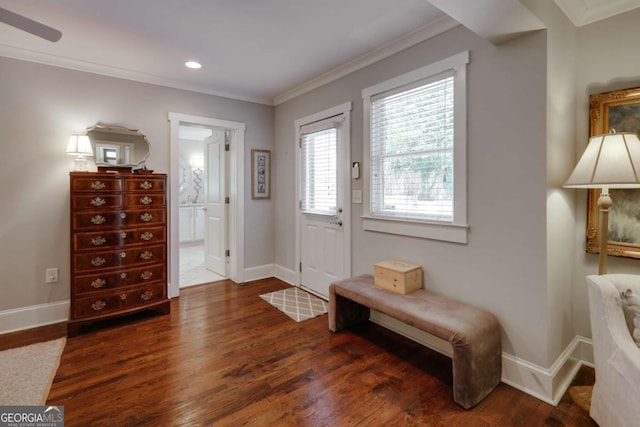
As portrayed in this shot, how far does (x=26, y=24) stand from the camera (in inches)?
62.9

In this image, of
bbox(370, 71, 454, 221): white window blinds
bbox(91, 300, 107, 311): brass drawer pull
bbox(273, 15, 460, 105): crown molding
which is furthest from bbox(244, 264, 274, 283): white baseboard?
bbox(273, 15, 460, 105): crown molding

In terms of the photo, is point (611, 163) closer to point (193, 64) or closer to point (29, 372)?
point (193, 64)

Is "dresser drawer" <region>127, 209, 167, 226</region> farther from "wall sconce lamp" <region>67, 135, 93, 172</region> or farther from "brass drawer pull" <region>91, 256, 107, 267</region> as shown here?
"wall sconce lamp" <region>67, 135, 93, 172</region>

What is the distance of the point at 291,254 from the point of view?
424cm

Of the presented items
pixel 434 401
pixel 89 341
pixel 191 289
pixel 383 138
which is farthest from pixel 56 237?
pixel 434 401

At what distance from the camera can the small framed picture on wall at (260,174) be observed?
434 cm

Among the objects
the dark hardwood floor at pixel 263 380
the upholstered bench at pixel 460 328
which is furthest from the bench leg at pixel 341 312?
the upholstered bench at pixel 460 328

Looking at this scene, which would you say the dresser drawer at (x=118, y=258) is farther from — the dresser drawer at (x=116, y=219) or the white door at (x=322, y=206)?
the white door at (x=322, y=206)

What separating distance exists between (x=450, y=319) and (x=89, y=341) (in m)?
2.93

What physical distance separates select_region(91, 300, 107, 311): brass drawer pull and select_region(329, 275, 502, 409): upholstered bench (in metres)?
2.31

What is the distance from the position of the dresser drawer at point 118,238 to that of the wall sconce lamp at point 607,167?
3.49 m

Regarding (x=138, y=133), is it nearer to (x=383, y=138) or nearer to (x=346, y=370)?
(x=383, y=138)

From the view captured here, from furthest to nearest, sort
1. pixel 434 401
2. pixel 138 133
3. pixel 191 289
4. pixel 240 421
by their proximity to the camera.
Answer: pixel 191 289 → pixel 138 133 → pixel 434 401 → pixel 240 421

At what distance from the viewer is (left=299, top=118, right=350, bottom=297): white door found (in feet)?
11.0
